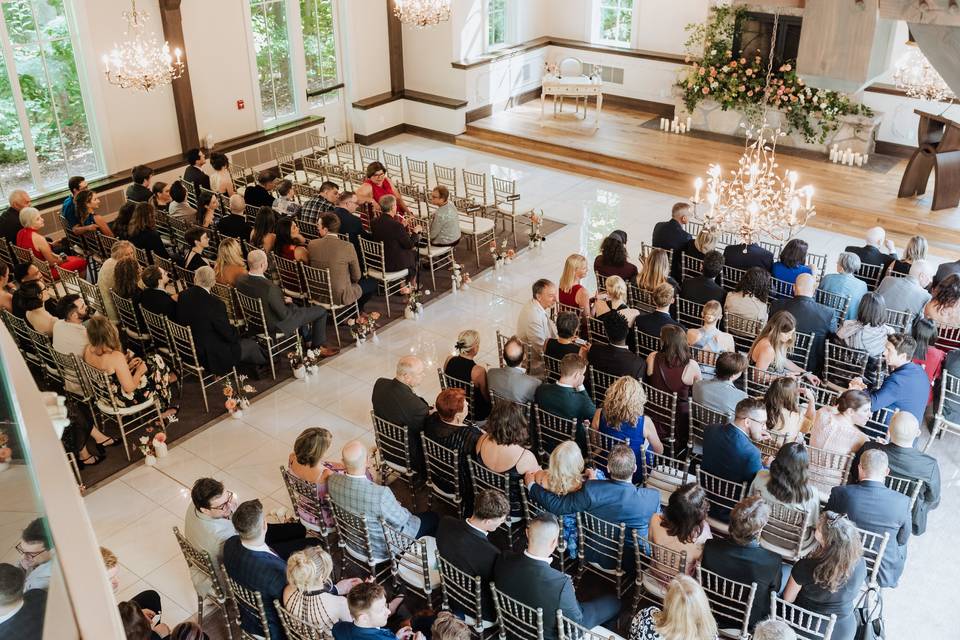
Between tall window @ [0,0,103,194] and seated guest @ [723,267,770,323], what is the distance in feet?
30.0

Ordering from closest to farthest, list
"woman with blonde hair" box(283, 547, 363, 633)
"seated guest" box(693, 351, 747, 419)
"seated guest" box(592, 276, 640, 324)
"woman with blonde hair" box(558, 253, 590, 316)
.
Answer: "woman with blonde hair" box(283, 547, 363, 633) → "seated guest" box(693, 351, 747, 419) → "seated guest" box(592, 276, 640, 324) → "woman with blonde hair" box(558, 253, 590, 316)

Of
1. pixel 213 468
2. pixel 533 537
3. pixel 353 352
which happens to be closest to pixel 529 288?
pixel 353 352

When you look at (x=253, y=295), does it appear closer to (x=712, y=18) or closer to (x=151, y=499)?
(x=151, y=499)

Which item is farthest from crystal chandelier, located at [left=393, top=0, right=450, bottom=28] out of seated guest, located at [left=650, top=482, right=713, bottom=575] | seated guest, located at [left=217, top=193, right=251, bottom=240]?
seated guest, located at [left=650, top=482, right=713, bottom=575]

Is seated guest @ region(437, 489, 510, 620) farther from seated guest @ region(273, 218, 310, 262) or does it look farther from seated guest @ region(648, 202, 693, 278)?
seated guest @ region(648, 202, 693, 278)

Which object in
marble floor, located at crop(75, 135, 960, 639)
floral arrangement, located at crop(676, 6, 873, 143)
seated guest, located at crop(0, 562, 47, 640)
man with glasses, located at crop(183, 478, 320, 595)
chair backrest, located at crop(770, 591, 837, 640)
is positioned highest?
seated guest, located at crop(0, 562, 47, 640)

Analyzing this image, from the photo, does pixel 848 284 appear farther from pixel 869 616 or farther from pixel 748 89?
pixel 748 89

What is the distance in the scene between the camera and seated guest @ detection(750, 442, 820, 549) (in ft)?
17.3

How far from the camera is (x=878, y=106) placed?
43.9ft

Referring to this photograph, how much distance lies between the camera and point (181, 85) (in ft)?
41.2

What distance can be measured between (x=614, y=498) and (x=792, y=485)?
108cm

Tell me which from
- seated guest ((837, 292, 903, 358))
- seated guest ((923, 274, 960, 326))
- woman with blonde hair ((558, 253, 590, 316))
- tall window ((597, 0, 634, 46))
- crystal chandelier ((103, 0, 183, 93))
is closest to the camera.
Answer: seated guest ((837, 292, 903, 358))

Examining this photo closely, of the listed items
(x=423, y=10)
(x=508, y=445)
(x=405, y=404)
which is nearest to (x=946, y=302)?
(x=508, y=445)

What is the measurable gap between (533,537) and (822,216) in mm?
8988
